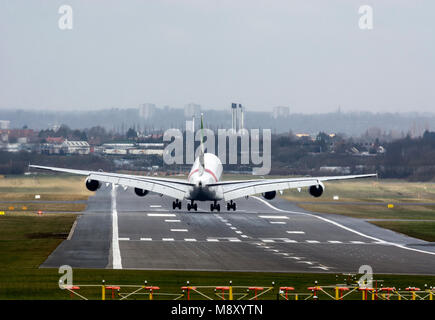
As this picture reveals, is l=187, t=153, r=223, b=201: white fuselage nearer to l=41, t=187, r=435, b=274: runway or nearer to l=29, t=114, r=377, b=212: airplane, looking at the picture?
l=29, t=114, r=377, b=212: airplane

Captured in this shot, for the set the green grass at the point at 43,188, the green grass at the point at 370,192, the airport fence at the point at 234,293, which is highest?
the airport fence at the point at 234,293

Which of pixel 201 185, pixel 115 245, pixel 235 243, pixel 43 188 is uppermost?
pixel 201 185

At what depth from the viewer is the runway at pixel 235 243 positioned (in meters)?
53.8

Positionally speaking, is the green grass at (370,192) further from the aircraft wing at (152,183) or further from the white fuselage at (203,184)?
the aircraft wing at (152,183)

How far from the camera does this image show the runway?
5384 centimetres

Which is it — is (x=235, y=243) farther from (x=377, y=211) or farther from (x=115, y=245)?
(x=377, y=211)

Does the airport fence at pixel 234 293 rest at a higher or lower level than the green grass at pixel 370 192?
higher

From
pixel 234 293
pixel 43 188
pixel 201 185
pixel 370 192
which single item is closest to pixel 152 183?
pixel 201 185

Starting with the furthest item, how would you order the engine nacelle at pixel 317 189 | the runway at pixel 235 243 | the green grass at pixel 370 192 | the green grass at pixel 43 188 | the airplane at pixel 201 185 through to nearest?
the green grass at pixel 370 192, the green grass at pixel 43 188, the engine nacelle at pixel 317 189, the airplane at pixel 201 185, the runway at pixel 235 243

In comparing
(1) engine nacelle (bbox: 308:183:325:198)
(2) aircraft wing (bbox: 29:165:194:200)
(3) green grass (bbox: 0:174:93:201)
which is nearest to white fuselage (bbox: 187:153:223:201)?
(2) aircraft wing (bbox: 29:165:194:200)

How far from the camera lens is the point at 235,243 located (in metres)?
68.4

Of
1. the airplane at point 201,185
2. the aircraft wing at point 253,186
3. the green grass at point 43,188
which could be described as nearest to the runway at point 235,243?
the airplane at point 201,185

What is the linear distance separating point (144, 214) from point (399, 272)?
165 feet
